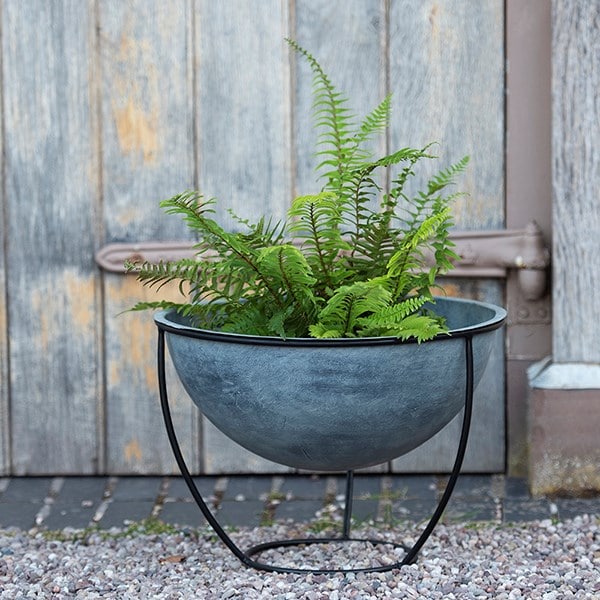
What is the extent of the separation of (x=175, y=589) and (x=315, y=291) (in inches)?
23.0

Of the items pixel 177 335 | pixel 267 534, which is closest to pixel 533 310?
pixel 267 534

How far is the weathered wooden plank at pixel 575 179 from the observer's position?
8.18 feet

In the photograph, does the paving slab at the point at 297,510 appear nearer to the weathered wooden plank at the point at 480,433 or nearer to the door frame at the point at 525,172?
the weathered wooden plank at the point at 480,433

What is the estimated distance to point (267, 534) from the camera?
2371 mm

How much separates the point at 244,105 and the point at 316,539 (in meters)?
1.02

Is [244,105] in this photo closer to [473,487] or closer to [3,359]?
[3,359]

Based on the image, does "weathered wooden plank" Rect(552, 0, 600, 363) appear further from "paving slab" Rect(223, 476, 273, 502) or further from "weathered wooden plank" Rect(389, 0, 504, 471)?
"paving slab" Rect(223, 476, 273, 502)

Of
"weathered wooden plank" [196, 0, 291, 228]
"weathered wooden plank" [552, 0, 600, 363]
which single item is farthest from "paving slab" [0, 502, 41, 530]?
"weathered wooden plank" [552, 0, 600, 363]

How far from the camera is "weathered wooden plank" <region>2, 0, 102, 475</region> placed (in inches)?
105

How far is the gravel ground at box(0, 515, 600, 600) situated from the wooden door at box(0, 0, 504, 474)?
45 cm

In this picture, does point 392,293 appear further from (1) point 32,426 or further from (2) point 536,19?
(1) point 32,426

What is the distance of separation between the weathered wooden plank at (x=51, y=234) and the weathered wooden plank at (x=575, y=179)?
1051mm

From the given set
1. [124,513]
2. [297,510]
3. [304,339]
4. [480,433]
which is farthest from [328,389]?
[480,433]

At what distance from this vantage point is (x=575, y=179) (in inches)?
99.2
